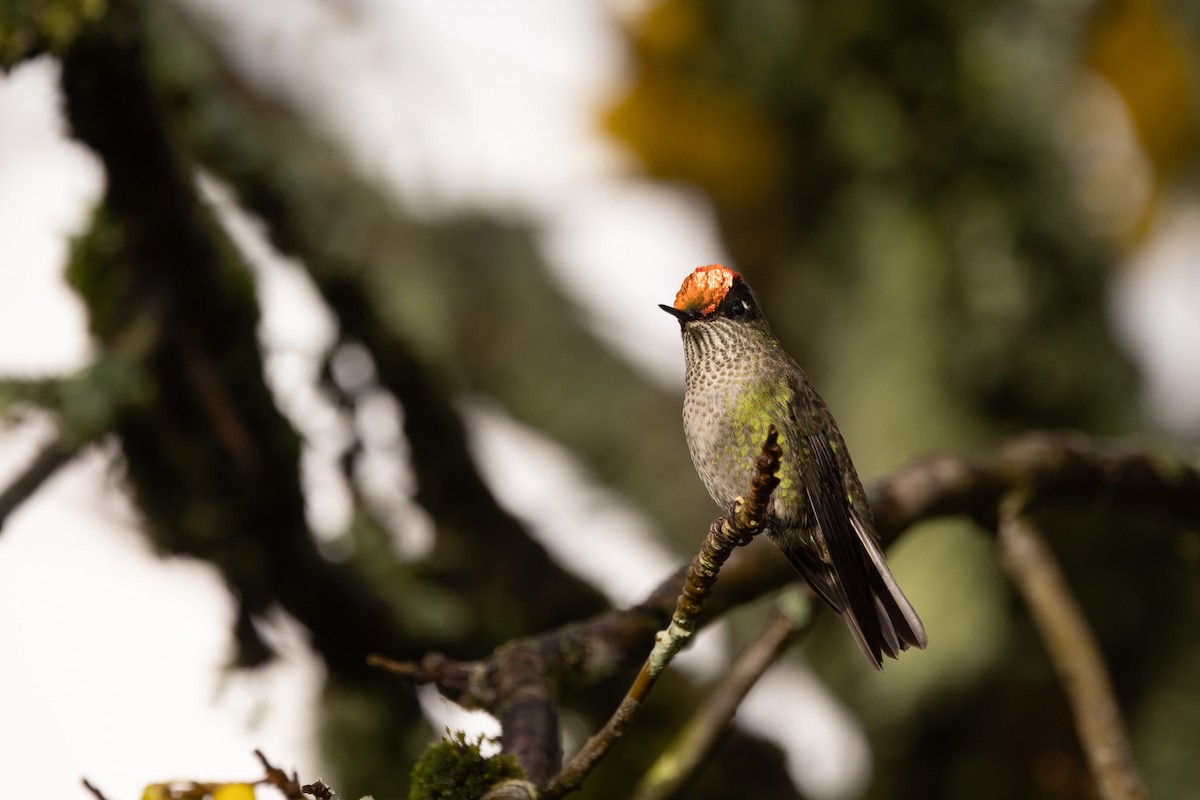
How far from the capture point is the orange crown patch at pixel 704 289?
1.53 m

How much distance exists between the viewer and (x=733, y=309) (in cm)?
156

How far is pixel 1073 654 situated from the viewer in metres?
2.85

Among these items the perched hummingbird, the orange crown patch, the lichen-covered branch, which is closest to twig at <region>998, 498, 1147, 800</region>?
the lichen-covered branch

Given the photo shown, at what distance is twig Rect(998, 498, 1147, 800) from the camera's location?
2578 mm

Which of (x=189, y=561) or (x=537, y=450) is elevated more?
(x=537, y=450)

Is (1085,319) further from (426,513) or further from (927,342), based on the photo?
(426,513)

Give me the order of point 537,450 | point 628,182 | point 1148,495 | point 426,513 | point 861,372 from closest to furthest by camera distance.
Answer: point 1148,495 < point 426,513 < point 861,372 < point 537,450 < point 628,182

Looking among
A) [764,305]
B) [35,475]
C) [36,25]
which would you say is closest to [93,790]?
[35,475]

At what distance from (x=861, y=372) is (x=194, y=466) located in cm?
376

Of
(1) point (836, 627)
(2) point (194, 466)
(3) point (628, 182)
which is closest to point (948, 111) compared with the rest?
(3) point (628, 182)

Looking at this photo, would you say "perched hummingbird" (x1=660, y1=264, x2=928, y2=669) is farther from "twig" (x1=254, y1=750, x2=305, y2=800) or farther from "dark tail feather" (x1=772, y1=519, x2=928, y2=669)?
"twig" (x1=254, y1=750, x2=305, y2=800)

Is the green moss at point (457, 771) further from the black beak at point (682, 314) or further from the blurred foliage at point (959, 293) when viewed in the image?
the blurred foliage at point (959, 293)

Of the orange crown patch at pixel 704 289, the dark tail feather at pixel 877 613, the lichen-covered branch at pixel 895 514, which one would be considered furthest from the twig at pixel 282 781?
the orange crown patch at pixel 704 289

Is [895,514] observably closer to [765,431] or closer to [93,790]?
[765,431]
